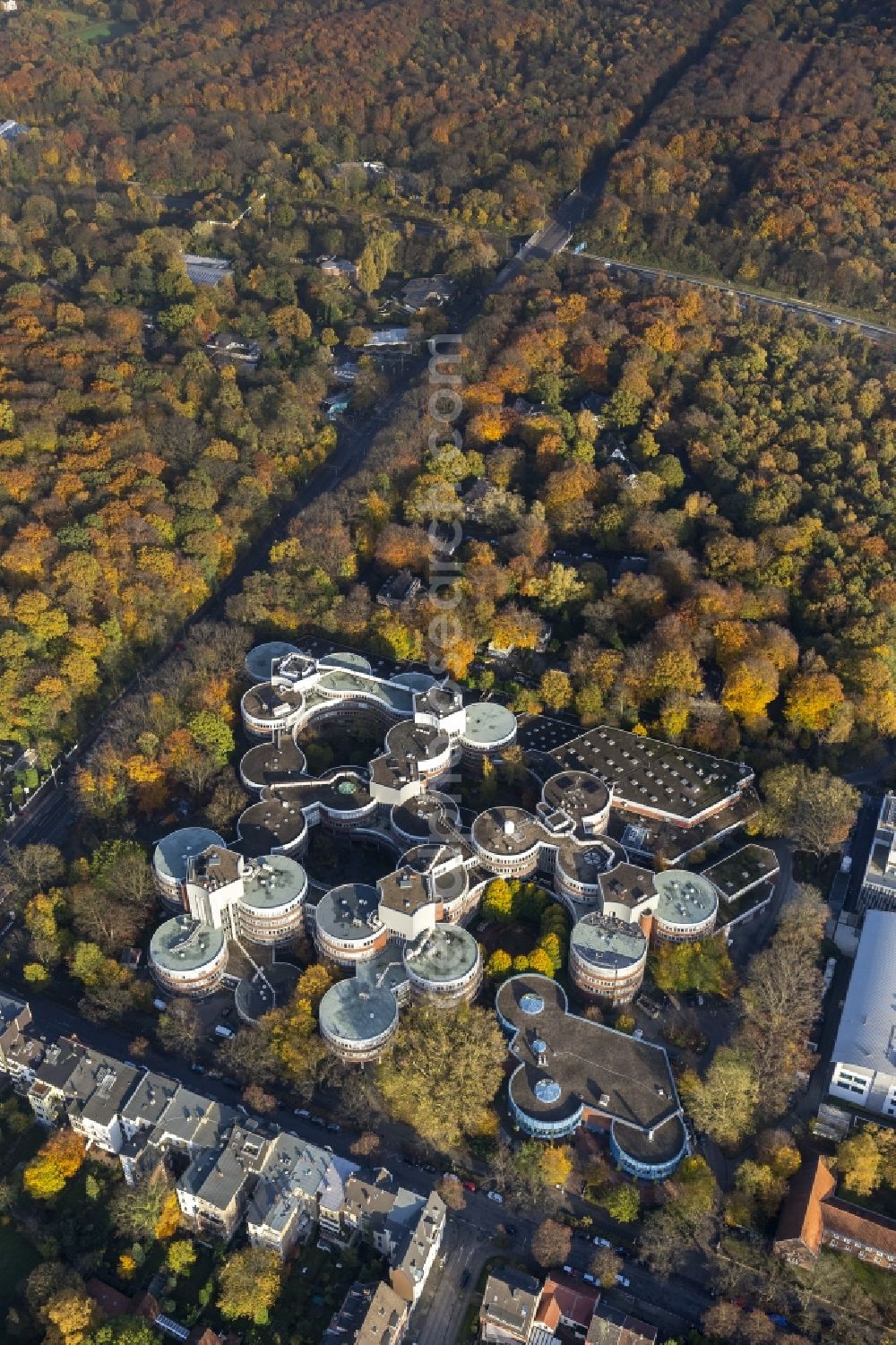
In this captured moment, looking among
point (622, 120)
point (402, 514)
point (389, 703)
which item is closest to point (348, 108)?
point (622, 120)

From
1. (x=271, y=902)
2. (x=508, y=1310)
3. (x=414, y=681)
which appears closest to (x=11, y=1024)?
(x=271, y=902)

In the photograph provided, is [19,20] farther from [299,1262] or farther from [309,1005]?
[299,1262]

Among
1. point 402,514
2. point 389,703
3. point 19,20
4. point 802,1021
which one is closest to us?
point 802,1021

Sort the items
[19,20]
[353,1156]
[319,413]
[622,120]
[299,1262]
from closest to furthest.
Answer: [299,1262] < [353,1156] < [319,413] < [622,120] < [19,20]

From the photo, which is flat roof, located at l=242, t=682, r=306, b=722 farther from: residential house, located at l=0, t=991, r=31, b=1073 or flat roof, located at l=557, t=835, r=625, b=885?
residential house, located at l=0, t=991, r=31, b=1073

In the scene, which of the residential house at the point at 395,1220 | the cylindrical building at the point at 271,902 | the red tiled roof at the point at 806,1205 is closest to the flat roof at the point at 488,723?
the cylindrical building at the point at 271,902

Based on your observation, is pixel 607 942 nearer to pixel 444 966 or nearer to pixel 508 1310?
pixel 444 966

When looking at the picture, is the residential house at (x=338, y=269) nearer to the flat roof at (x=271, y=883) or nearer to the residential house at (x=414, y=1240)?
the flat roof at (x=271, y=883)
